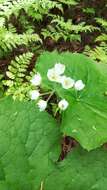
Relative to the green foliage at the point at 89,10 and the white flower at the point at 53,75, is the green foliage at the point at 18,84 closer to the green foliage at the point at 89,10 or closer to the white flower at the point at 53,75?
the white flower at the point at 53,75

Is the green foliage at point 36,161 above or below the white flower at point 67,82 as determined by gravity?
below

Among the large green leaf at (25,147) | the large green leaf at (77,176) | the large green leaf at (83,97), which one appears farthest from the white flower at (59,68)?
the large green leaf at (77,176)

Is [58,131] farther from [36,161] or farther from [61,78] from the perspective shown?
[61,78]

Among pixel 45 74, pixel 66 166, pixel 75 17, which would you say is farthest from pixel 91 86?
pixel 75 17

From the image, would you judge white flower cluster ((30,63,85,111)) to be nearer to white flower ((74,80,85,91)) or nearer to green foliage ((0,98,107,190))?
white flower ((74,80,85,91))

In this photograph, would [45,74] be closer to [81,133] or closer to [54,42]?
[81,133]
